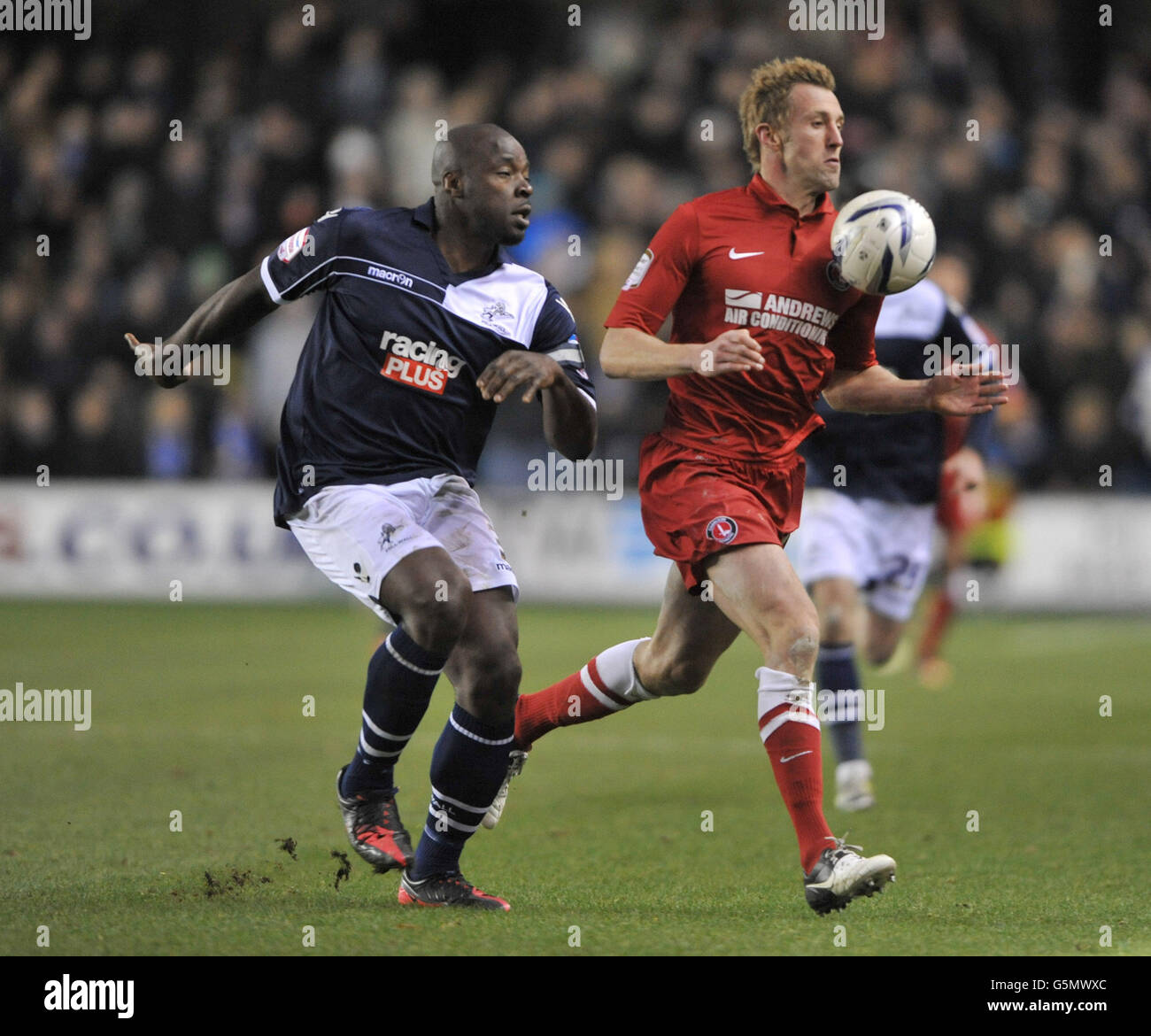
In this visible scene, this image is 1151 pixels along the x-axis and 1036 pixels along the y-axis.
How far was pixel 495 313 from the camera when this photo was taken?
5.46 meters

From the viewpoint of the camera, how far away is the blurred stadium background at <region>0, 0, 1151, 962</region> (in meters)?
9.84

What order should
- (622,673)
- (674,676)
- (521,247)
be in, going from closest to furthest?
1. (674,676)
2. (622,673)
3. (521,247)

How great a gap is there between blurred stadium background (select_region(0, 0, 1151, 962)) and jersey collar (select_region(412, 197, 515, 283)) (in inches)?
119

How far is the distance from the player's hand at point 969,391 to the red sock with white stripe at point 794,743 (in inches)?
42.6

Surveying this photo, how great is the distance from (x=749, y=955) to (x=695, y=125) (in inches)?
547

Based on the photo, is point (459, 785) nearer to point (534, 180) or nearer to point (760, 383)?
point (760, 383)

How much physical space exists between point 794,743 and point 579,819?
2.02 meters

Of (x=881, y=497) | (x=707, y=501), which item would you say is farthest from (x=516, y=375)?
(x=881, y=497)

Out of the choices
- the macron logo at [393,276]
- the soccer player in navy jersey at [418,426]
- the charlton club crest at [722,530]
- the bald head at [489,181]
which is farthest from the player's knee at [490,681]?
the bald head at [489,181]

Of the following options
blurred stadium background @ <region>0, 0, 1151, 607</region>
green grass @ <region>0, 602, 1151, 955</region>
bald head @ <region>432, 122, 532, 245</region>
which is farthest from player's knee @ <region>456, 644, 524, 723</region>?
blurred stadium background @ <region>0, 0, 1151, 607</region>

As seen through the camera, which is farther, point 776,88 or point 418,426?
point 776,88

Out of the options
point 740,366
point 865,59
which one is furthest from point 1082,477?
point 740,366

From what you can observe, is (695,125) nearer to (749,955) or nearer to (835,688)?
(835,688)

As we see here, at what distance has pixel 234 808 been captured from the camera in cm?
689
